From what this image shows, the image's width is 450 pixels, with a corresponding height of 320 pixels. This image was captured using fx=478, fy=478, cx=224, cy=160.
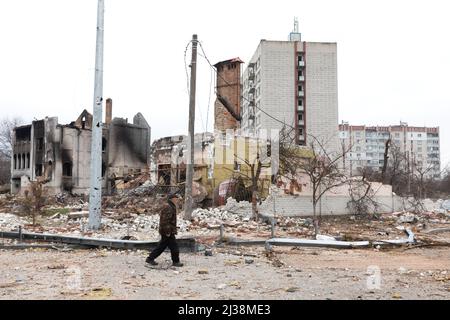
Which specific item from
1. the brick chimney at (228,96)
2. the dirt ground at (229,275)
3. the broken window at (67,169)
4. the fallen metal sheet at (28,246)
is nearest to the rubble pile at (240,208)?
the dirt ground at (229,275)

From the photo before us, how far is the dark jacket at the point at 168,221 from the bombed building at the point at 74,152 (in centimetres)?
3197

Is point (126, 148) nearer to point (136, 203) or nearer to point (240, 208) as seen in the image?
point (136, 203)

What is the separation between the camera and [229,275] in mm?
7852

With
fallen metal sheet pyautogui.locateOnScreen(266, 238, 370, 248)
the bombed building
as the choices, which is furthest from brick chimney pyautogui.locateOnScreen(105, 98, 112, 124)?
fallen metal sheet pyautogui.locateOnScreen(266, 238, 370, 248)

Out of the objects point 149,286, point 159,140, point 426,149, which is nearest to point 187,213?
point 149,286

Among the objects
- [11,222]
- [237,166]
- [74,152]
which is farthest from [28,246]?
[74,152]

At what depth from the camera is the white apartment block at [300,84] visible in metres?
65.4

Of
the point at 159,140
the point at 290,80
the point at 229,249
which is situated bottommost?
the point at 229,249

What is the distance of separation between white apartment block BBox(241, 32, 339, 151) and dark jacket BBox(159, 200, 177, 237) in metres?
57.3

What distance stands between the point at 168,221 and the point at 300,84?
59.9m

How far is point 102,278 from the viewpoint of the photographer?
7.43 meters
